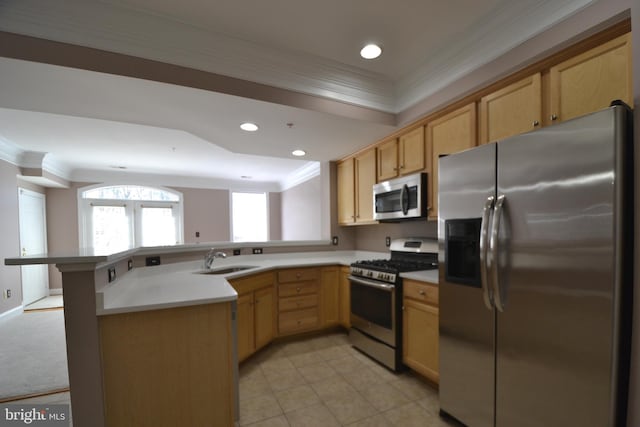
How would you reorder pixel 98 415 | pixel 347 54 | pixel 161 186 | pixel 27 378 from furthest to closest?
1. pixel 161 186
2. pixel 27 378
3. pixel 347 54
4. pixel 98 415

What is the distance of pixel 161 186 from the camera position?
22.4 feet

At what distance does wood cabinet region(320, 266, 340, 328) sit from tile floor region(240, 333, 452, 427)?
0.45 m

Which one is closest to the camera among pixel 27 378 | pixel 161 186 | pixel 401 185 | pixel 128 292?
pixel 128 292

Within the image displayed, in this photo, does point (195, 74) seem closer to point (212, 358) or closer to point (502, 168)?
point (212, 358)

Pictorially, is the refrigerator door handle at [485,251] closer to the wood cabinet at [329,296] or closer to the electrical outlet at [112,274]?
the wood cabinet at [329,296]

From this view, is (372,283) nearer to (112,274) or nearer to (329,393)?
(329,393)

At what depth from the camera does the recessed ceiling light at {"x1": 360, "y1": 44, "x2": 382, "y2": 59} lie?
6.80ft

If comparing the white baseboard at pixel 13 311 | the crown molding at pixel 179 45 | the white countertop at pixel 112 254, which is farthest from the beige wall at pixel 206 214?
the crown molding at pixel 179 45

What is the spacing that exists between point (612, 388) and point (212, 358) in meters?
1.84

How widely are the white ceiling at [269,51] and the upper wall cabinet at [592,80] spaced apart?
0.25 meters

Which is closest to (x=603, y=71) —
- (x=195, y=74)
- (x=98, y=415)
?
(x=195, y=74)

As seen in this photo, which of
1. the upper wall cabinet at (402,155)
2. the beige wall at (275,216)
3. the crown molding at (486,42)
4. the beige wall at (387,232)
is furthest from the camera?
the beige wall at (275,216)

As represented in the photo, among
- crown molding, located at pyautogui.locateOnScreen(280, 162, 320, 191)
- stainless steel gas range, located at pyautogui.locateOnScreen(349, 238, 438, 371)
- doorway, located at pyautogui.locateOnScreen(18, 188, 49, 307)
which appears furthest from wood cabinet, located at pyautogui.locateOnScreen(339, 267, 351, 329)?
doorway, located at pyautogui.locateOnScreen(18, 188, 49, 307)

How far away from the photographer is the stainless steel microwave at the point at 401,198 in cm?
254
